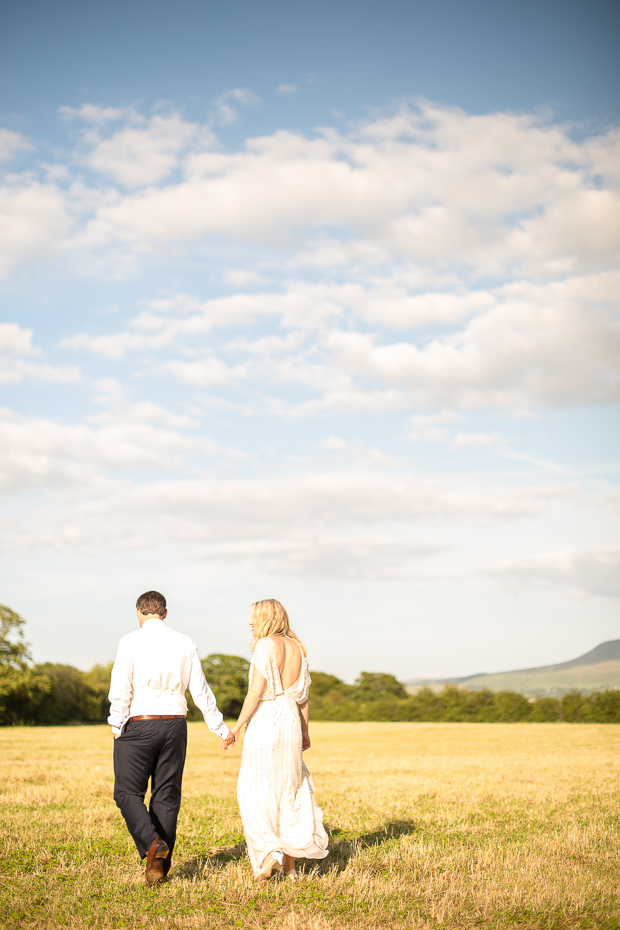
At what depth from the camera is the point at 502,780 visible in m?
16.8

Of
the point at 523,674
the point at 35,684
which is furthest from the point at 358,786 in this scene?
the point at 523,674

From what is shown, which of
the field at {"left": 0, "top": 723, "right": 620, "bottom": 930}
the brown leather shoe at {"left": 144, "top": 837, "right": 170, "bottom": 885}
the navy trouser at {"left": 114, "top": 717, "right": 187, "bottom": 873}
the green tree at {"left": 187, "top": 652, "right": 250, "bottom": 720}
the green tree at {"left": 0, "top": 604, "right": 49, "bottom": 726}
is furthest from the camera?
the green tree at {"left": 187, "top": 652, "right": 250, "bottom": 720}

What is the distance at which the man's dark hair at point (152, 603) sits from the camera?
7.54 metres

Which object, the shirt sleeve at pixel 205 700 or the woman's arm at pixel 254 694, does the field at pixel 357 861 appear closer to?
the shirt sleeve at pixel 205 700

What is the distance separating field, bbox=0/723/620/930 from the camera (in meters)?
6.04

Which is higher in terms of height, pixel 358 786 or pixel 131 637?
pixel 131 637

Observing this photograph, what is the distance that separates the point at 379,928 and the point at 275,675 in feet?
8.17

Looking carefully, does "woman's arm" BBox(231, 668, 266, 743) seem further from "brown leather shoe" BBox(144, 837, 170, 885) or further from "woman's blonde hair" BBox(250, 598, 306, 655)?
"brown leather shoe" BBox(144, 837, 170, 885)

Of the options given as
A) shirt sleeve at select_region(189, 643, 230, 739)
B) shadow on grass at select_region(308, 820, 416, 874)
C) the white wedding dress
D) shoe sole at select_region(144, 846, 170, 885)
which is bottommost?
shadow on grass at select_region(308, 820, 416, 874)

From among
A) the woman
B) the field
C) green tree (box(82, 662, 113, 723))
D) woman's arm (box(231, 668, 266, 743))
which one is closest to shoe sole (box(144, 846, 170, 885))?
the field

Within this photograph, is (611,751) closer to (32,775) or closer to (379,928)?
(32,775)

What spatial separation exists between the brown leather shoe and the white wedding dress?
88cm

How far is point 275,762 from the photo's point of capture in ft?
24.2

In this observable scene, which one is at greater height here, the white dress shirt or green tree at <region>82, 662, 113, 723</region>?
the white dress shirt
